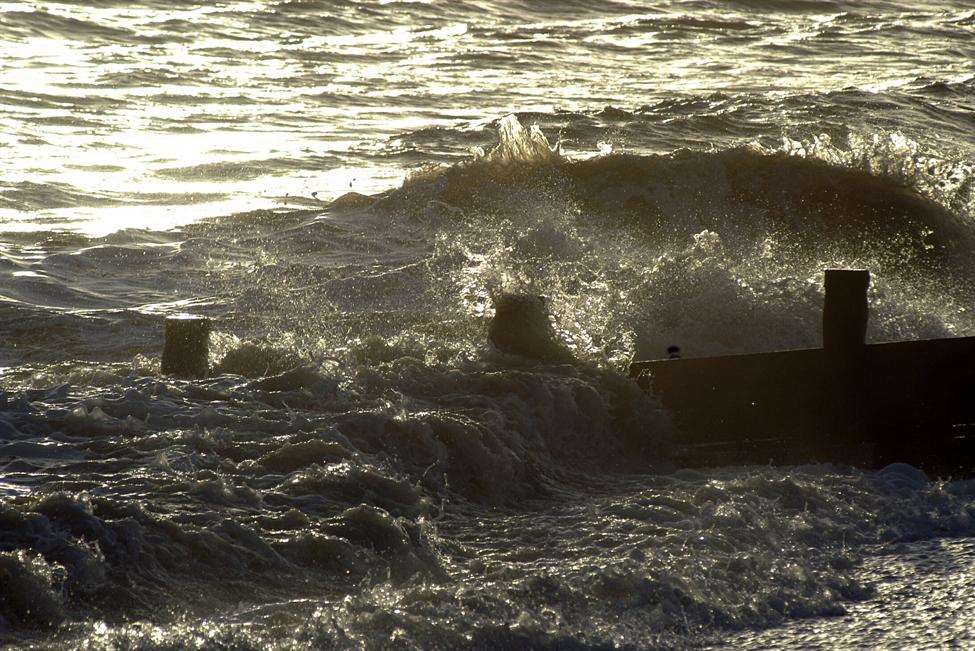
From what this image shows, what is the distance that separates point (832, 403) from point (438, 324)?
146 inches

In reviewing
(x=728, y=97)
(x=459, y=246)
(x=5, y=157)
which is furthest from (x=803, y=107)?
(x=5, y=157)

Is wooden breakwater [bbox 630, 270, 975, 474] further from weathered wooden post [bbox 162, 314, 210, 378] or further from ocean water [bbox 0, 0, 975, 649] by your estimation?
weathered wooden post [bbox 162, 314, 210, 378]

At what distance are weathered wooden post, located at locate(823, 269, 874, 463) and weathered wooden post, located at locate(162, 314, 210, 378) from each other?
3.96 metres

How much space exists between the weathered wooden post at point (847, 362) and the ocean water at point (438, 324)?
0.43 meters

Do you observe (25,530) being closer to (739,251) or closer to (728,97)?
(739,251)

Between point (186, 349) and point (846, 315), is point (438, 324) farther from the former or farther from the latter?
point (846, 315)

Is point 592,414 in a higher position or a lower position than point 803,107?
lower

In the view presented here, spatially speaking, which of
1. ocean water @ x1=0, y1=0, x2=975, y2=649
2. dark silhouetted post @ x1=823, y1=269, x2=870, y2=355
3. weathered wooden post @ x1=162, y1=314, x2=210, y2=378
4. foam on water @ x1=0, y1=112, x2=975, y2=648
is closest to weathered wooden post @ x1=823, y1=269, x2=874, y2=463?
dark silhouetted post @ x1=823, y1=269, x2=870, y2=355

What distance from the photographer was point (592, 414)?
791cm

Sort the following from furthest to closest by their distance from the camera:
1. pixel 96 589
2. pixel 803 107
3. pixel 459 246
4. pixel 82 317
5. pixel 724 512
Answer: pixel 803 107 → pixel 459 246 → pixel 82 317 → pixel 724 512 → pixel 96 589

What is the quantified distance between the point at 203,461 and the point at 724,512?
2.77m

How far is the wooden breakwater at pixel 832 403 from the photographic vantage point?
297 inches

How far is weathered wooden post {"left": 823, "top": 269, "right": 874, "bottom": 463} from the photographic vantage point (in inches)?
294

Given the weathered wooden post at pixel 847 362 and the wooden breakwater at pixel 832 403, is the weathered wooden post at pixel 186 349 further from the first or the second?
the weathered wooden post at pixel 847 362
